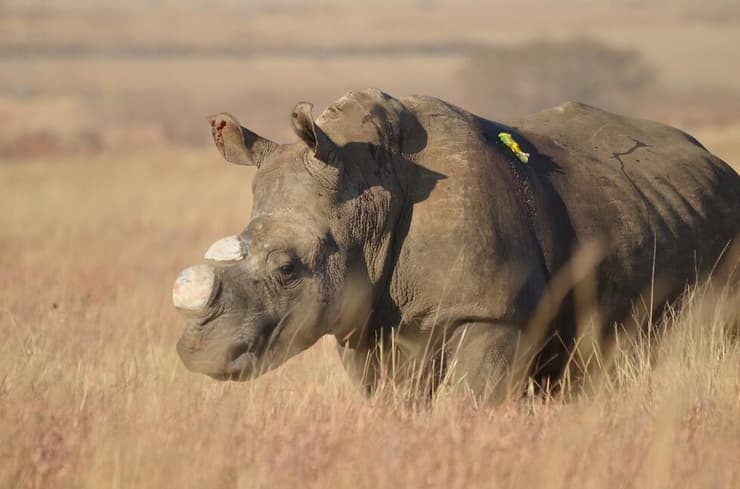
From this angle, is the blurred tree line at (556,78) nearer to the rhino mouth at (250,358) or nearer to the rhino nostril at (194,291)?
the rhino mouth at (250,358)

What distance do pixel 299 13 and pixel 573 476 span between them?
317ft

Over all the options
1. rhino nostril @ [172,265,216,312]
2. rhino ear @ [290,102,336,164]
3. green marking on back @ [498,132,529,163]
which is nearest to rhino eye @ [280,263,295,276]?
rhino nostril @ [172,265,216,312]

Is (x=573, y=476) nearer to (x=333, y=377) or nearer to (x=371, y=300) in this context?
(x=371, y=300)

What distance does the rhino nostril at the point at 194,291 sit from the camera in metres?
5.94

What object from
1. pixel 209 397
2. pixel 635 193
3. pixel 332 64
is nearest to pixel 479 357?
pixel 209 397

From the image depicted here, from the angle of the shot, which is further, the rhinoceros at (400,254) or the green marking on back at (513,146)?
the green marking on back at (513,146)

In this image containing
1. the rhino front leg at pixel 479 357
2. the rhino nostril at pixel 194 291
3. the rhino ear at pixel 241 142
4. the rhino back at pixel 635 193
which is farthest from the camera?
the rhino back at pixel 635 193

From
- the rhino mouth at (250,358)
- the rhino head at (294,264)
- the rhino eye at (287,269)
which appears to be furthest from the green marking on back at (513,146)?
the rhino mouth at (250,358)

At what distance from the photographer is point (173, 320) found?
1026 centimetres

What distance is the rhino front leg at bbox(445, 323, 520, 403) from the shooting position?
648 cm

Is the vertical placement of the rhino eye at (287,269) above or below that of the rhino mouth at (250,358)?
above

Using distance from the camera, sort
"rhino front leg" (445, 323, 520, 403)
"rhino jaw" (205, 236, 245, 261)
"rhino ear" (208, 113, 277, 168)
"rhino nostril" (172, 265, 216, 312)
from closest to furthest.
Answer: "rhino nostril" (172, 265, 216, 312), "rhino jaw" (205, 236, 245, 261), "rhino front leg" (445, 323, 520, 403), "rhino ear" (208, 113, 277, 168)

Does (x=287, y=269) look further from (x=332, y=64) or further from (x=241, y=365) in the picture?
(x=332, y=64)

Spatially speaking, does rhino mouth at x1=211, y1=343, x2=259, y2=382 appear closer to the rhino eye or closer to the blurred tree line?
the rhino eye
